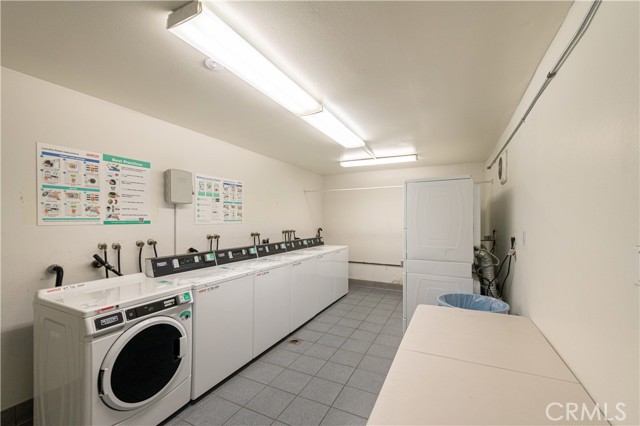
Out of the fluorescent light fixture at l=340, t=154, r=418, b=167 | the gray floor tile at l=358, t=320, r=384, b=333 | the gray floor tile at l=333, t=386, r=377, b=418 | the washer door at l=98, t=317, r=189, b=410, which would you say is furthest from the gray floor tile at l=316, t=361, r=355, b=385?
the fluorescent light fixture at l=340, t=154, r=418, b=167

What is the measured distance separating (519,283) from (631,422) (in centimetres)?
148

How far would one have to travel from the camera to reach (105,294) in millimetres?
1722

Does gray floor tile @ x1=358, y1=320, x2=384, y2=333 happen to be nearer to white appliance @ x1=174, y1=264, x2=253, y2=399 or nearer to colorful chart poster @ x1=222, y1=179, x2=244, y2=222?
white appliance @ x1=174, y1=264, x2=253, y2=399

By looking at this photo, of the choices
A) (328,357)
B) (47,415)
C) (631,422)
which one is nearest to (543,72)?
(631,422)

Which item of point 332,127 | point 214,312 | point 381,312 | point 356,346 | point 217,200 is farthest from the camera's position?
point 381,312

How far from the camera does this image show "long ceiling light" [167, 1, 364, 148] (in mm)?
1218

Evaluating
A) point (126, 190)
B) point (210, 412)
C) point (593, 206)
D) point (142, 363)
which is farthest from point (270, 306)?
point (593, 206)

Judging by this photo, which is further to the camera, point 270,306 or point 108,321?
point 270,306

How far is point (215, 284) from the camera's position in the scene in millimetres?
2160

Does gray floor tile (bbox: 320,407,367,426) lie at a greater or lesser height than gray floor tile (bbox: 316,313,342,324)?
greater

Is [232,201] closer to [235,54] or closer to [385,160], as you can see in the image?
[235,54]

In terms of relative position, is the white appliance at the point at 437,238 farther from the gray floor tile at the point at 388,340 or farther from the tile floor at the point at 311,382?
the tile floor at the point at 311,382

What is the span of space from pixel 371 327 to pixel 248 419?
2.03 meters

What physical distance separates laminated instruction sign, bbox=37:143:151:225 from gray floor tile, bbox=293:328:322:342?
86.7 inches
